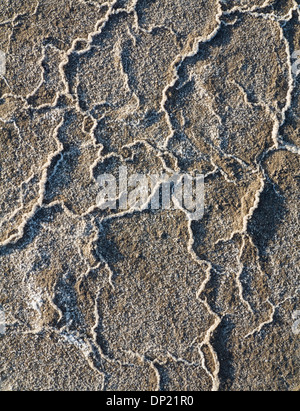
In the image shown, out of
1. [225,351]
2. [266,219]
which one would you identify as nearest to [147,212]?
[266,219]

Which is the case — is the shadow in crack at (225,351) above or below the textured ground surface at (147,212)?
below

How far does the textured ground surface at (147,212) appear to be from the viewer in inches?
60.8

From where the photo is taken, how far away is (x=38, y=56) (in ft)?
5.13

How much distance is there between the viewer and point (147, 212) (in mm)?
1562

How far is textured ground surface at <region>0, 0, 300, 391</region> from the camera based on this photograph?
1545 millimetres

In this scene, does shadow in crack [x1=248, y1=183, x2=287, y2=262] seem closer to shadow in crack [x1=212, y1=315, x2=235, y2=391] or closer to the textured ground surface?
the textured ground surface

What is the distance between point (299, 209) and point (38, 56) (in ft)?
3.67
